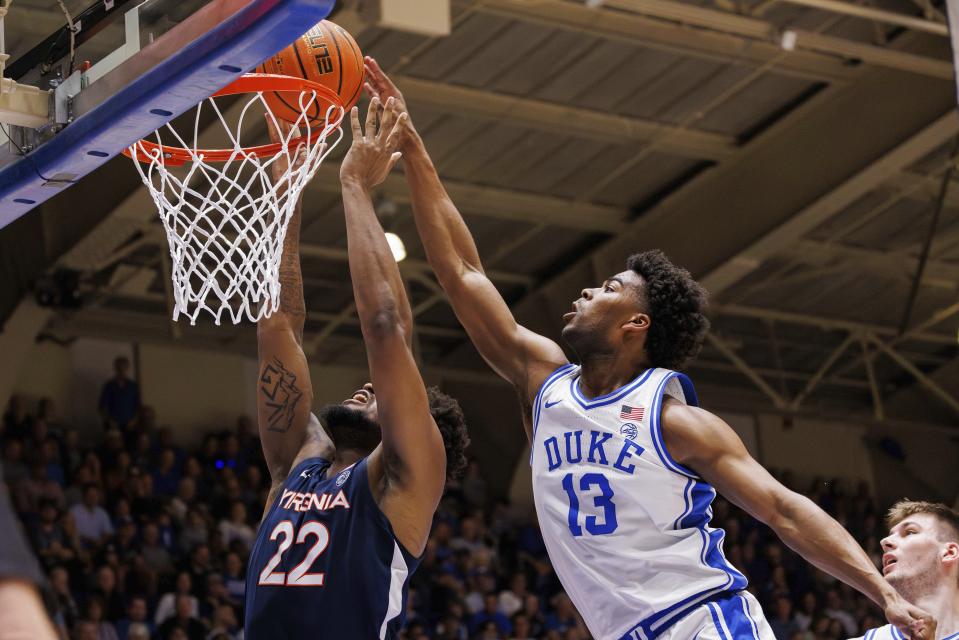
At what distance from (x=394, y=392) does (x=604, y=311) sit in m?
0.74

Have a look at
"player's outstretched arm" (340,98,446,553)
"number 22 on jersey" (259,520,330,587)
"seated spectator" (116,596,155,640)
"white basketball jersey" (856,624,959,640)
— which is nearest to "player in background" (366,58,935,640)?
"player's outstretched arm" (340,98,446,553)

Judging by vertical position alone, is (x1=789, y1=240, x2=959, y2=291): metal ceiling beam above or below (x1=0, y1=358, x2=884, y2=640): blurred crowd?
above

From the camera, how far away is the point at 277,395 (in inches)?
185

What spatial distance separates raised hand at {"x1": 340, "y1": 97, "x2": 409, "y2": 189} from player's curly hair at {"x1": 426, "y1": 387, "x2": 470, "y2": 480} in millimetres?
685

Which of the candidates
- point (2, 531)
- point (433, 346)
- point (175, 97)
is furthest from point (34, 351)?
point (2, 531)

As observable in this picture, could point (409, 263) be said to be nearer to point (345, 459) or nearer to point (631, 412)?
point (345, 459)

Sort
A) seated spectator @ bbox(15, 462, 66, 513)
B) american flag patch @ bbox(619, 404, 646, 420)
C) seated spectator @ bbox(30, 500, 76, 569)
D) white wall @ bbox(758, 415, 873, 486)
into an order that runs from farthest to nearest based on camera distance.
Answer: white wall @ bbox(758, 415, 873, 486), seated spectator @ bbox(15, 462, 66, 513), seated spectator @ bbox(30, 500, 76, 569), american flag patch @ bbox(619, 404, 646, 420)

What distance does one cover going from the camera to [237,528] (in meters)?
12.0

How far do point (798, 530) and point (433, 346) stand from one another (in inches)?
537

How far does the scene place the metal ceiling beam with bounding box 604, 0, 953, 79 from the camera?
11453 millimetres

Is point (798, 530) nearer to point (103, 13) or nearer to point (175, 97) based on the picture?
point (175, 97)

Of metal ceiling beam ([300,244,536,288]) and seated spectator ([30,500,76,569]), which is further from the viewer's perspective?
metal ceiling beam ([300,244,536,288])

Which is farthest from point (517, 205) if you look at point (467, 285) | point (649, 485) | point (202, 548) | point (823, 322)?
point (649, 485)

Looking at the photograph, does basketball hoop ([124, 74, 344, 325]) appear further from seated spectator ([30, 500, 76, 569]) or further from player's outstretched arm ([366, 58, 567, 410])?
seated spectator ([30, 500, 76, 569])
